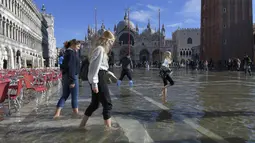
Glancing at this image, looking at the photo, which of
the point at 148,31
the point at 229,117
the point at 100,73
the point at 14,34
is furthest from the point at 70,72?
the point at 148,31

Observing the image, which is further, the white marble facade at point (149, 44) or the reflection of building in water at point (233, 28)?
the white marble facade at point (149, 44)

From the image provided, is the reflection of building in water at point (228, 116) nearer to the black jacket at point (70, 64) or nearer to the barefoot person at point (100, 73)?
the barefoot person at point (100, 73)

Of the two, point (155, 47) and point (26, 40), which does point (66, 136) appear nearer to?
point (26, 40)

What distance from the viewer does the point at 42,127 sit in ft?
17.2

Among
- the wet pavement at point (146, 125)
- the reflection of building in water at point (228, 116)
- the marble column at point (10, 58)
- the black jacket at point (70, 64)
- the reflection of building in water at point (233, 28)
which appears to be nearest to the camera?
the wet pavement at point (146, 125)

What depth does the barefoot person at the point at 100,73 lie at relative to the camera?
15.7 ft

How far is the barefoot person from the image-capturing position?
189 inches

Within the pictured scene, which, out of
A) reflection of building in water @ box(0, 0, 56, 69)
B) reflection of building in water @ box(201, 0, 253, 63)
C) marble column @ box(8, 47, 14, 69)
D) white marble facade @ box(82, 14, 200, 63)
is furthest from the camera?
white marble facade @ box(82, 14, 200, 63)

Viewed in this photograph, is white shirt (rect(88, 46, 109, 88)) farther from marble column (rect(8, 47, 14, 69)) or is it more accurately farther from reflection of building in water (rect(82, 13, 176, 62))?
reflection of building in water (rect(82, 13, 176, 62))

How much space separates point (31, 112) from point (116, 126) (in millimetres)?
2591

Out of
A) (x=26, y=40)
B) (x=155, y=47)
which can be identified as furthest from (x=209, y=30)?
(x=155, y=47)

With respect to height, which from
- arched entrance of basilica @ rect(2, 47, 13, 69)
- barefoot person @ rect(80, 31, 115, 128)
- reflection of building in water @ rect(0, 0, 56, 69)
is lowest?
barefoot person @ rect(80, 31, 115, 128)

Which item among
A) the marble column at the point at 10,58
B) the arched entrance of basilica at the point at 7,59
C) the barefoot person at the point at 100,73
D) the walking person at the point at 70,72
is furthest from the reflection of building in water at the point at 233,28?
the barefoot person at the point at 100,73

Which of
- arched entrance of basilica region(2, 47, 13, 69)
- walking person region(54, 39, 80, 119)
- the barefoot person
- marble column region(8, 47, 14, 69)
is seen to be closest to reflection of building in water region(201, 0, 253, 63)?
marble column region(8, 47, 14, 69)
